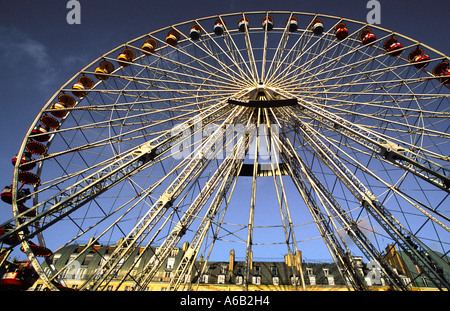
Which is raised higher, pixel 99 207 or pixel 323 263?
pixel 323 263

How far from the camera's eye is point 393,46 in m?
16.6

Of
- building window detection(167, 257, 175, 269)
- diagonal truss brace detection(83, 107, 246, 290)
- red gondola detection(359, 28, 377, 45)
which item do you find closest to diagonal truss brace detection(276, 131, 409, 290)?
diagonal truss brace detection(83, 107, 246, 290)

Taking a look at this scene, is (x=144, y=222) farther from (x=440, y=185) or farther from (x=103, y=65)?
(x=440, y=185)

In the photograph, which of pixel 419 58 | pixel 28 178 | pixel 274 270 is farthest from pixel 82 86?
pixel 274 270

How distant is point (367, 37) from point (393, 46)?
1721 millimetres

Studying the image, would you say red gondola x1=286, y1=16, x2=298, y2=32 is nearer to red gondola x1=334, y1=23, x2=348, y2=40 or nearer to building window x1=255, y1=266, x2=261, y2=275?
red gondola x1=334, y1=23, x2=348, y2=40

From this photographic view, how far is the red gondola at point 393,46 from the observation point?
16406 mm

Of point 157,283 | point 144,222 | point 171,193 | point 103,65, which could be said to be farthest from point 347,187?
point 157,283

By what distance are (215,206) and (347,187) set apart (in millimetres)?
7758

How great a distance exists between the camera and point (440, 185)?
959cm

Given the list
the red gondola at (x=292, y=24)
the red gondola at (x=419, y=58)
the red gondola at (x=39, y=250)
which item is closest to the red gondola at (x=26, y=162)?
the red gondola at (x=39, y=250)

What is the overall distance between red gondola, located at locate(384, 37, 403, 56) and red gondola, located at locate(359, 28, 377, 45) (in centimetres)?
107

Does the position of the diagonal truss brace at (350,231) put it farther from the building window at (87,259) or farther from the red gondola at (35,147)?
the building window at (87,259)
